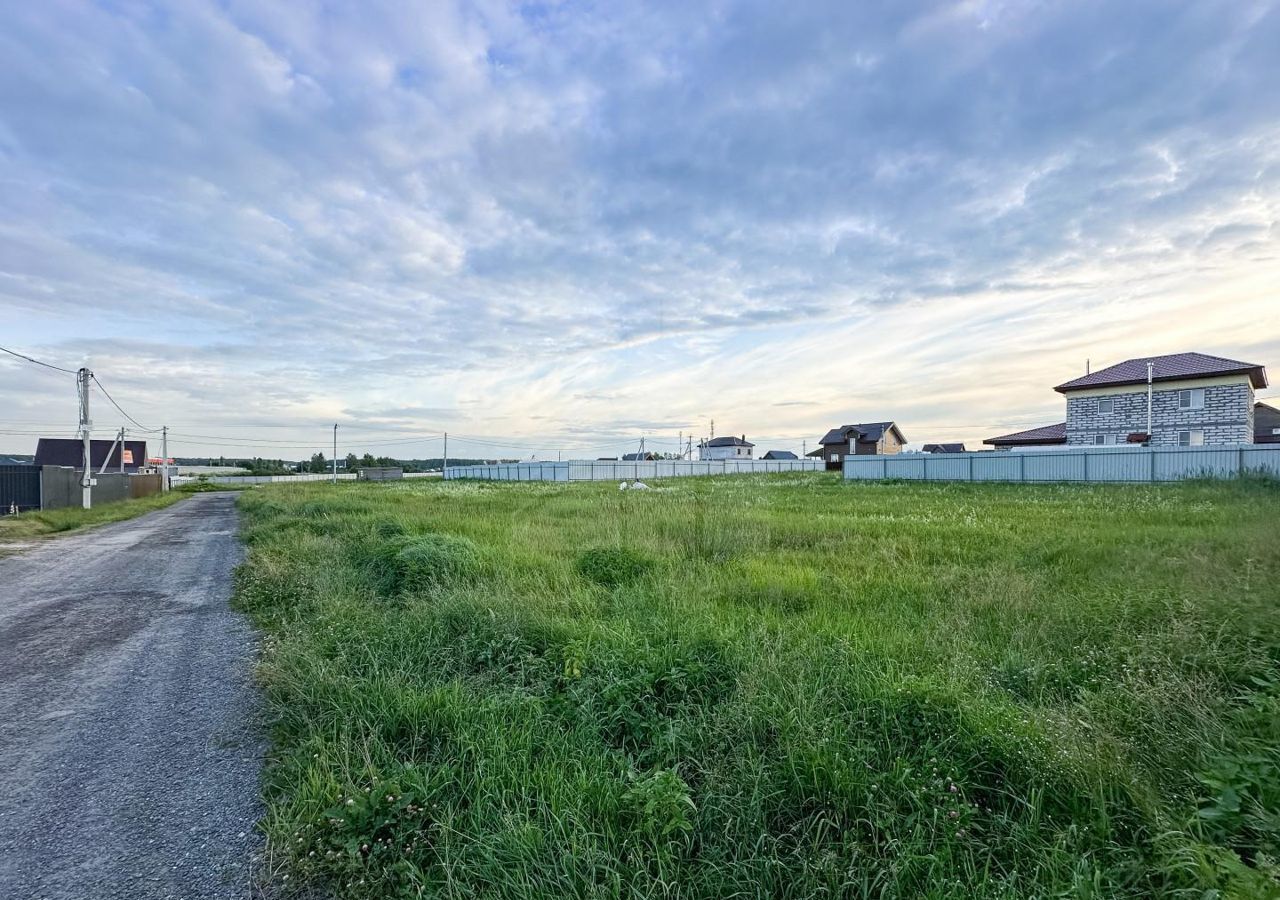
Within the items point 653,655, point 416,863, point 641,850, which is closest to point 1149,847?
point 641,850

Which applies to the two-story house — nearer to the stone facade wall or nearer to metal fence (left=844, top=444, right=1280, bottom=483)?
the stone facade wall

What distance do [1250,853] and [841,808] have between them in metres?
1.36

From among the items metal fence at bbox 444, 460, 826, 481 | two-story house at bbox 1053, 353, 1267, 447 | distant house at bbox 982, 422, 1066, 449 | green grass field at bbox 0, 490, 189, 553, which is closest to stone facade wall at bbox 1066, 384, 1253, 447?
two-story house at bbox 1053, 353, 1267, 447

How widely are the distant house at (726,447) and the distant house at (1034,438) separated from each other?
39.2 meters

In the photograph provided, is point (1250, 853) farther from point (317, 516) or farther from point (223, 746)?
point (317, 516)

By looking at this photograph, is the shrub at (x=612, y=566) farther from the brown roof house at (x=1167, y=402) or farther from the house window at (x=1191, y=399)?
the house window at (x=1191, y=399)

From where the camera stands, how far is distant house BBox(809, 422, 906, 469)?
55.2 m

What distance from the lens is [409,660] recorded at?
3846 millimetres

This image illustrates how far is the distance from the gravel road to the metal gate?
18.5m

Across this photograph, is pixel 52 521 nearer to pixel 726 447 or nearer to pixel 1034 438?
pixel 1034 438

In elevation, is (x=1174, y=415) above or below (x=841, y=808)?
above

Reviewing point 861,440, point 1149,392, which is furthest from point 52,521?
point 861,440

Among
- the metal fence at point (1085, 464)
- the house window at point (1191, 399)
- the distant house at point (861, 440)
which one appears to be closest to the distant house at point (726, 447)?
the distant house at point (861, 440)

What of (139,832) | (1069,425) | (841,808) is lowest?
(139,832)
